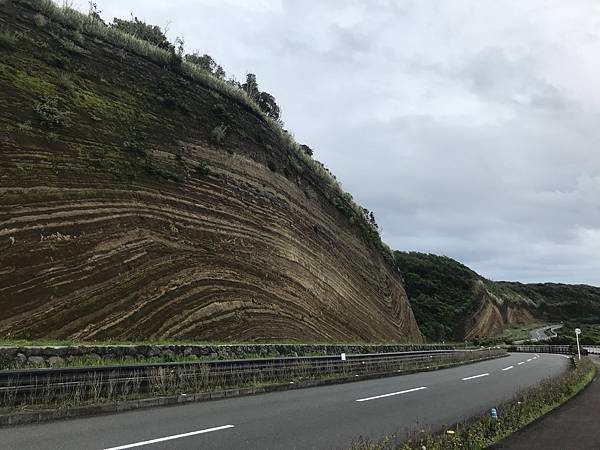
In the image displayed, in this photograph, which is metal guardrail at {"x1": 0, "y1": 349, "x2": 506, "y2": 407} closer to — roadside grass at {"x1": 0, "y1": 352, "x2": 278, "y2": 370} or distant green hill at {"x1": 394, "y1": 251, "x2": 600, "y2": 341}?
roadside grass at {"x1": 0, "y1": 352, "x2": 278, "y2": 370}

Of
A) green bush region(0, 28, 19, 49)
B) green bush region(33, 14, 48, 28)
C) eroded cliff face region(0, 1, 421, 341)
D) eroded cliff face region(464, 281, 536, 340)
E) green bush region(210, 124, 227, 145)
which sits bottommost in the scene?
eroded cliff face region(464, 281, 536, 340)

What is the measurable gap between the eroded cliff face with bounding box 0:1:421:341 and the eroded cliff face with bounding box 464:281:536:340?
53808mm

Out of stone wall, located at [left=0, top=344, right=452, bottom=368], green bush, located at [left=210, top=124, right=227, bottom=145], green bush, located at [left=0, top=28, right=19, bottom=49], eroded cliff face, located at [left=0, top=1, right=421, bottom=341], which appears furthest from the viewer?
green bush, located at [left=210, top=124, right=227, bottom=145]

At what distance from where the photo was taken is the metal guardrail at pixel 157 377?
8891mm

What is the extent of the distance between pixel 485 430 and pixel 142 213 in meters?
17.5

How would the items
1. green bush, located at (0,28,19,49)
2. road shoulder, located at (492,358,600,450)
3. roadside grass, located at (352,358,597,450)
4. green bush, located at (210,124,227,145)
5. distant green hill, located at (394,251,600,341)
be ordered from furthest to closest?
distant green hill, located at (394,251,600,341)
green bush, located at (210,124,227,145)
green bush, located at (0,28,19,49)
road shoulder, located at (492,358,600,450)
roadside grass, located at (352,358,597,450)

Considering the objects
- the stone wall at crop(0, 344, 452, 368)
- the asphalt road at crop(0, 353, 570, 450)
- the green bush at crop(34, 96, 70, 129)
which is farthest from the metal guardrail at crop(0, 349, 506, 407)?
the green bush at crop(34, 96, 70, 129)

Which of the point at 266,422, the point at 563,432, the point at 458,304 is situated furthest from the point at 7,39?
the point at 458,304

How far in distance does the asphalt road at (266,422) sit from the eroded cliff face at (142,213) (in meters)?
7.62

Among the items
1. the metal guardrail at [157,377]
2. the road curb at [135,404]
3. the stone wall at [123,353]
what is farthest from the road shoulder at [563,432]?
the stone wall at [123,353]

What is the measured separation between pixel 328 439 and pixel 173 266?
1495 centimetres

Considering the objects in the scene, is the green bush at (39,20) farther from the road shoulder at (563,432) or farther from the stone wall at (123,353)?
the road shoulder at (563,432)

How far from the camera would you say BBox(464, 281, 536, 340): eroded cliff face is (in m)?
83.6

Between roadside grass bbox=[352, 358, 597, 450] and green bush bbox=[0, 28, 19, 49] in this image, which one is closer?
roadside grass bbox=[352, 358, 597, 450]
